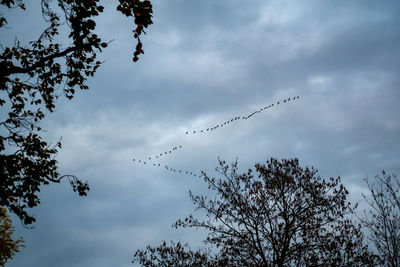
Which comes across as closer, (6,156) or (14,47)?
(6,156)

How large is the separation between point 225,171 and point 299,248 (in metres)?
6.33

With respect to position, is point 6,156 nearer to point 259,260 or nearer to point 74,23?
point 74,23

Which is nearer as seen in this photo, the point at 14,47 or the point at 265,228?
the point at 14,47

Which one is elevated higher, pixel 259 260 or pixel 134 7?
pixel 134 7

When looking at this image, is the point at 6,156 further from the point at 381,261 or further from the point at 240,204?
the point at 381,261

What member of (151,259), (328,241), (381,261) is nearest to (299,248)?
(328,241)

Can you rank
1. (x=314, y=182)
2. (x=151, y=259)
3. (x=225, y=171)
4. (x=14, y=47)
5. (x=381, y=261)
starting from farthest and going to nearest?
(x=151, y=259)
(x=225, y=171)
(x=314, y=182)
(x=381, y=261)
(x=14, y=47)

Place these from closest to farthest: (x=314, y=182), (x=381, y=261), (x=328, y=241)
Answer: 1. (x=381, y=261)
2. (x=328, y=241)
3. (x=314, y=182)

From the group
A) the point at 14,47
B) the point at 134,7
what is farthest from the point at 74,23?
the point at 14,47

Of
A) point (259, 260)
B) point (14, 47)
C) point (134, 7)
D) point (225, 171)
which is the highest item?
point (225, 171)

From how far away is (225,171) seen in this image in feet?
63.0

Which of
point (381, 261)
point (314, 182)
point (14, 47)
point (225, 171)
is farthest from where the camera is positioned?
point (225, 171)

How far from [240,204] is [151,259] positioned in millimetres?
8278

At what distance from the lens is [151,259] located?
821 inches
